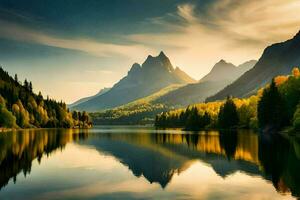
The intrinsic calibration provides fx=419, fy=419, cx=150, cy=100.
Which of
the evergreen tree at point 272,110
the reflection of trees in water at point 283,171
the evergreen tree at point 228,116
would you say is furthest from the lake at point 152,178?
the evergreen tree at point 228,116

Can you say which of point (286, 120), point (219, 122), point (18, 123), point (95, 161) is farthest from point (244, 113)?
point (95, 161)

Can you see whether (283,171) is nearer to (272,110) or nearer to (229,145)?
(229,145)

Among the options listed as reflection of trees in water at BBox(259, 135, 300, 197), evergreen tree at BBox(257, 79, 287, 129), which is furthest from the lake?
evergreen tree at BBox(257, 79, 287, 129)

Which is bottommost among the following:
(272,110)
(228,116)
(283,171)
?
(283,171)

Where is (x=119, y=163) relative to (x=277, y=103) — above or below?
below

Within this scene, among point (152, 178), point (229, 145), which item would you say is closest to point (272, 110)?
point (229, 145)

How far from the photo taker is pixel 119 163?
2112 inches

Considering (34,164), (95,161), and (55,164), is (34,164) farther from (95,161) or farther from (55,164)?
(95,161)

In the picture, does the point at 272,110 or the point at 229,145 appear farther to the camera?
the point at 272,110

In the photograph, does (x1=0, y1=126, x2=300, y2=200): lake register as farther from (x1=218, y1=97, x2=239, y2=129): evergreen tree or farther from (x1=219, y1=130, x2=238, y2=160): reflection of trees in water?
(x1=218, y1=97, x2=239, y2=129): evergreen tree

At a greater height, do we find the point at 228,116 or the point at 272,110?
the point at 272,110

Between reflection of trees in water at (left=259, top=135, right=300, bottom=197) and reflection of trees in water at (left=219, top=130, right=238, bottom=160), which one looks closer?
reflection of trees in water at (left=259, top=135, right=300, bottom=197)

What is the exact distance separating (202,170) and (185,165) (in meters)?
5.15

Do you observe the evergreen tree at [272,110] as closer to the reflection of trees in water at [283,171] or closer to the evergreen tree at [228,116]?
the evergreen tree at [228,116]
